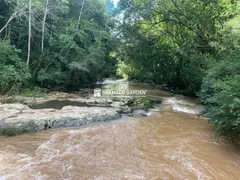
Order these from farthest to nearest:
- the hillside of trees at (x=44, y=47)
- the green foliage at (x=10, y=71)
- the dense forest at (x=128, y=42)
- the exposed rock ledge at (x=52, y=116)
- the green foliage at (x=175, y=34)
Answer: the hillside of trees at (x=44, y=47)
the green foliage at (x=10, y=71)
the green foliage at (x=175, y=34)
the dense forest at (x=128, y=42)
the exposed rock ledge at (x=52, y=116)

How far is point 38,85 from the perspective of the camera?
39.9 feet

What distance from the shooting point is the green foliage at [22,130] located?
4.92 metres

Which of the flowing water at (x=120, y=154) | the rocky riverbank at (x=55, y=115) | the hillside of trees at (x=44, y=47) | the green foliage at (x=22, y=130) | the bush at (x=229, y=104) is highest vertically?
the hillside of trees at (x=44, y=47)

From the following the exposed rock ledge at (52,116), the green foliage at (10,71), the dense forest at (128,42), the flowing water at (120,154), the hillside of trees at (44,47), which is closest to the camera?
the flowing water at (120,154)

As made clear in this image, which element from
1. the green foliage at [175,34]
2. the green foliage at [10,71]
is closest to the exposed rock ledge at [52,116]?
the green foliage at [10,71]

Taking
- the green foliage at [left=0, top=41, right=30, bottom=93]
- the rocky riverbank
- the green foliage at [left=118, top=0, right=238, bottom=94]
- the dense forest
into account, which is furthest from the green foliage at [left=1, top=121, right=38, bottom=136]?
the green foliage at [left=118, top=0, right=238, bottom=94]

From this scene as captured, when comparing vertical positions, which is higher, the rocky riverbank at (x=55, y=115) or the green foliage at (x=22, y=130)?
the rocky riverbank at (x=55, y=115)

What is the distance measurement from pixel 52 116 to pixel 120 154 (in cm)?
327

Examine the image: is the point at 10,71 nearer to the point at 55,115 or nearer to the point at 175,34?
the point at 55,115

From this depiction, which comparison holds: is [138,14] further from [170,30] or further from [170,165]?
[170,165]

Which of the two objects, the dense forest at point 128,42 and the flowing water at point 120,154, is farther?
the dense forest at point 128,42

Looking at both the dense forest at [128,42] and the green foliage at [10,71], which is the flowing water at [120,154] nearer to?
the dense forest at [128,42]

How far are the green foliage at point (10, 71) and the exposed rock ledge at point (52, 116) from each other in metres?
3.12

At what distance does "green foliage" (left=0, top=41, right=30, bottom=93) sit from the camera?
9.30 m
